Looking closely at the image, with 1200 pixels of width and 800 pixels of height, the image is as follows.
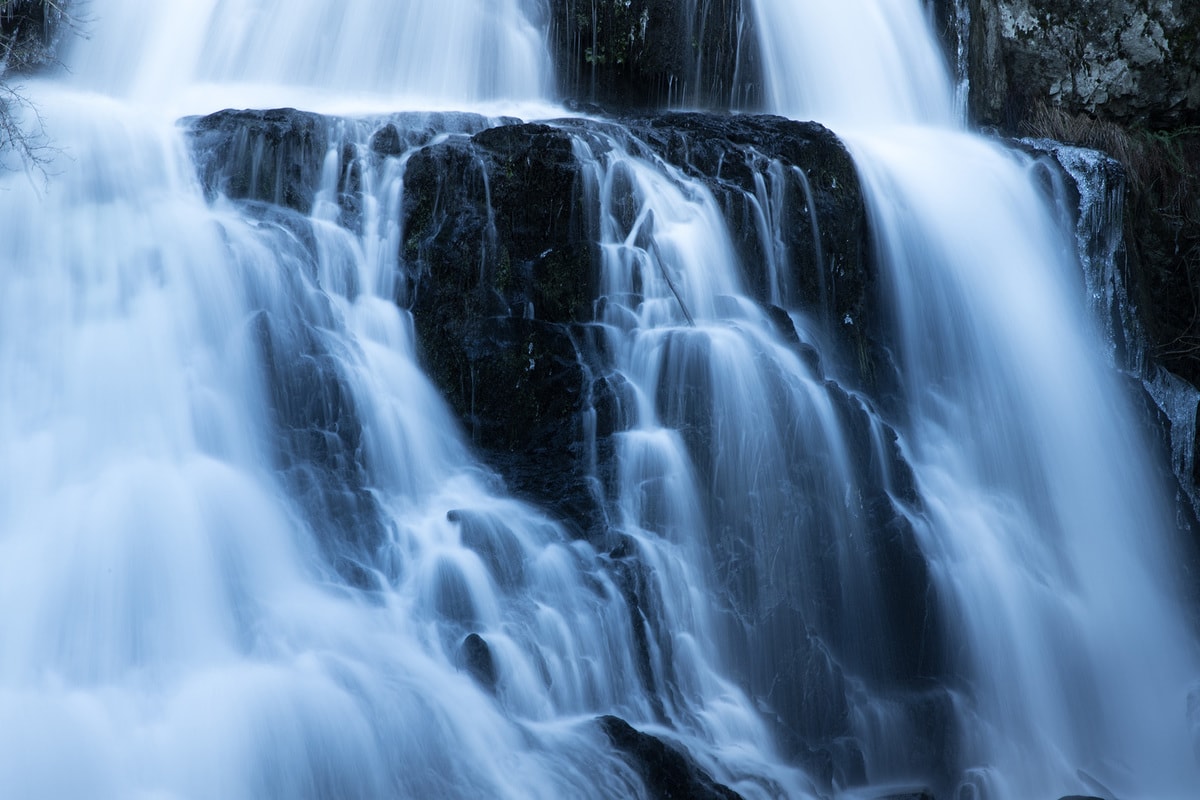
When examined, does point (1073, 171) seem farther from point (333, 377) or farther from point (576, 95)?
point (333, 377)

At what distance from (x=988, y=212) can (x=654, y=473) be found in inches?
166

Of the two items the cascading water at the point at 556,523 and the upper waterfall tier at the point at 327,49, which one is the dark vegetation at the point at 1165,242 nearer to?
the cascading water at the point at 556,523

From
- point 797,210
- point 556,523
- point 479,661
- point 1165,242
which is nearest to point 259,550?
point 479,661

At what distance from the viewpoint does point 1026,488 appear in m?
8.02

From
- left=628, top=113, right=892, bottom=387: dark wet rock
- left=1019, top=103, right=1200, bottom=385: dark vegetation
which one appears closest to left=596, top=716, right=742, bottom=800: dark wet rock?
left=628, top=113, right=892, bottom=387: dark wet rock

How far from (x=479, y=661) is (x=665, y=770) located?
1.10 m

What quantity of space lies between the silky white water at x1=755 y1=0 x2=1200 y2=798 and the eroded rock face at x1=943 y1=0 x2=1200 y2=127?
2105mm

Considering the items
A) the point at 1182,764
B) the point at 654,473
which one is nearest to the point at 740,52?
the point at 654,473

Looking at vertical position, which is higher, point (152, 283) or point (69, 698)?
point (152, 283)

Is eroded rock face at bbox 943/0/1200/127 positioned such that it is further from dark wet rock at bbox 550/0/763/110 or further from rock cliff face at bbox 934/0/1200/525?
dark wet rock at bbox 550/0/763/110

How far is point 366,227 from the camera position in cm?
741

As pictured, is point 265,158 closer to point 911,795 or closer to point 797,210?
point 797,210

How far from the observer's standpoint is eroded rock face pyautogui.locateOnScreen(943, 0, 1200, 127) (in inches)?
461

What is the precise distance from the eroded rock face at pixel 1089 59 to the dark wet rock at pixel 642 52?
3.07 metres
